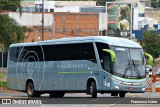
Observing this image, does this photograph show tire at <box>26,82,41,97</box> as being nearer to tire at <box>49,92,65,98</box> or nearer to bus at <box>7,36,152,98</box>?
bus at <box>7,36,152,98</box>

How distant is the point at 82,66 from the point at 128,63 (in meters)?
2.62

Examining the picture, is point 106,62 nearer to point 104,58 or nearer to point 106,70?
point 104,58

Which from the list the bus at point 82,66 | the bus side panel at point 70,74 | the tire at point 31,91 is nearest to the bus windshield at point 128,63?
the bus at point 82,66

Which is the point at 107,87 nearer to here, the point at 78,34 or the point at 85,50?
the point at 85,50

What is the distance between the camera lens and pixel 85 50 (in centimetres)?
3566

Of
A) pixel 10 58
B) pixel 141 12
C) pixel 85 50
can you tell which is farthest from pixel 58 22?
pixel 141 12

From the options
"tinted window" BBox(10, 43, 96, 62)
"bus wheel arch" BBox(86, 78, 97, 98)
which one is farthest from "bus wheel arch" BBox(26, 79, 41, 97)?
"bus wheel arch" BBox(86, 78, 97, 98)

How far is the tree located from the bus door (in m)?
13.2

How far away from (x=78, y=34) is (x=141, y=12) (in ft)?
244

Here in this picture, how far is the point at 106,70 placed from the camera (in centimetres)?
3456

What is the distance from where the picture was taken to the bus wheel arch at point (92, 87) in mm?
34800

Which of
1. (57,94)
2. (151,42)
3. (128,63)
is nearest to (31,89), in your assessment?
(57,94)

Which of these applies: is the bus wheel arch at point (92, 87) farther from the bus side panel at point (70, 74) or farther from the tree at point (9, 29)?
the tree at point (9, 29)

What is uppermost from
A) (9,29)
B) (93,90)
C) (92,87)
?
(9,29)
